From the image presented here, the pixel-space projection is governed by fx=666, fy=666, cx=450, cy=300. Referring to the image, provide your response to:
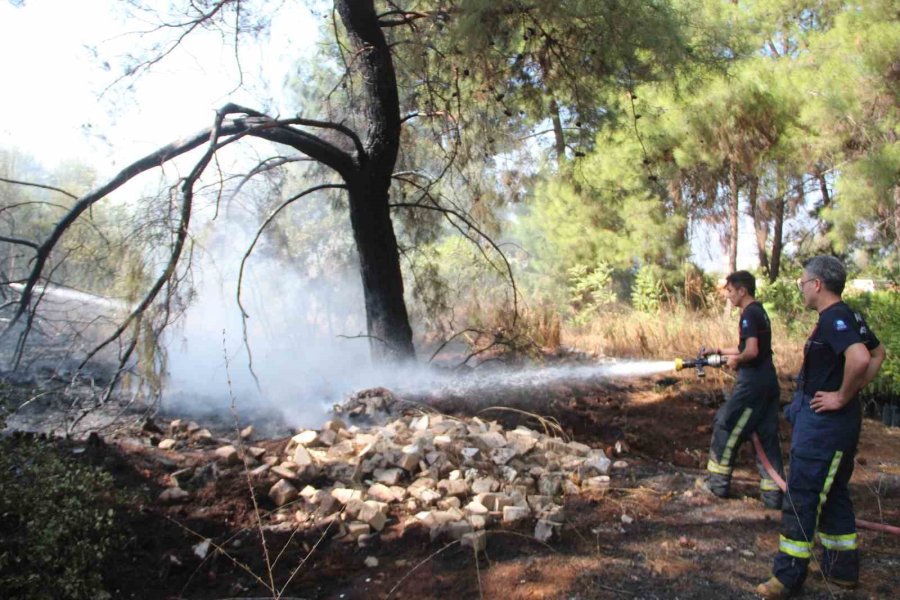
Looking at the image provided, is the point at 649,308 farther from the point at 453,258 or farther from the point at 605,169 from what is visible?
the point at 453,258

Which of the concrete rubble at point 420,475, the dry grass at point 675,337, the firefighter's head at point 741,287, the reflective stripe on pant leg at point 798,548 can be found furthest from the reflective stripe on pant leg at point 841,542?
the dry grass at point 675,337

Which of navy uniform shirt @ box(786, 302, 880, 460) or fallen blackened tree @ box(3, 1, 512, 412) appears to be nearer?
navy uniform shirt @ box(786, 302, 880, 460)

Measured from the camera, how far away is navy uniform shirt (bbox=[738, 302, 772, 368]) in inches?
175

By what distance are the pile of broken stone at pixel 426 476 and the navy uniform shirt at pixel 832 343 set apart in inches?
63.6

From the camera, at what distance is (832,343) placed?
10.4ft

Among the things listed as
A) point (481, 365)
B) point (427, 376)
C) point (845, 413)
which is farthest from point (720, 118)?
point (845, 413)

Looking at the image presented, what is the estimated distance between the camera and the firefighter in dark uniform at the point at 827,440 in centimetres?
316

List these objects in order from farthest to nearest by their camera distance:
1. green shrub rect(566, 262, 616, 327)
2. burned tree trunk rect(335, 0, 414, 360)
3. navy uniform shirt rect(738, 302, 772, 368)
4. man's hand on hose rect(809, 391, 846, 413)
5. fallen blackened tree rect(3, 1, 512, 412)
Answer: green shrub rect(566, 262, 616, 327) < burned tree trunk rect(335, 0, 414, 360) < fallen blackened tree rect(3, 1, 512, 412) < navy uniform shirt rect(738, 302, 772, 368) < man's hand on hose rect(809, 391, 846, 413)

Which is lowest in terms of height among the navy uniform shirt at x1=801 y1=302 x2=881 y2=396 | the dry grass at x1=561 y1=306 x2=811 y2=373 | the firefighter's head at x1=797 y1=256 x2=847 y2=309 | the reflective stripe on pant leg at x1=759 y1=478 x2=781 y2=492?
the reflective stripe on pant leg at x1=759 y1=478 x2=781 y2=492

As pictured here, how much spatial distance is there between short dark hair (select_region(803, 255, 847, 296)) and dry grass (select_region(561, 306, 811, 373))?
569 centimetres

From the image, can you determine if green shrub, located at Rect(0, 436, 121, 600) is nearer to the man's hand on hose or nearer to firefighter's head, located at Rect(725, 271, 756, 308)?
the man's hand on hose

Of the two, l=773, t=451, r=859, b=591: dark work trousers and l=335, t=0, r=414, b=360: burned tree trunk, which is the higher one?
l=335, t=0, r=414, b=360: burned tree trunk

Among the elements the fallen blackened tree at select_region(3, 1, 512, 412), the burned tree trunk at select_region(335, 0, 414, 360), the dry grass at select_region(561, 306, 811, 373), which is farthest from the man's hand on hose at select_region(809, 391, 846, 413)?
the dry grass at select_region(561, 306, 811, 373)

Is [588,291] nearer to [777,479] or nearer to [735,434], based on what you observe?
[735,434]
